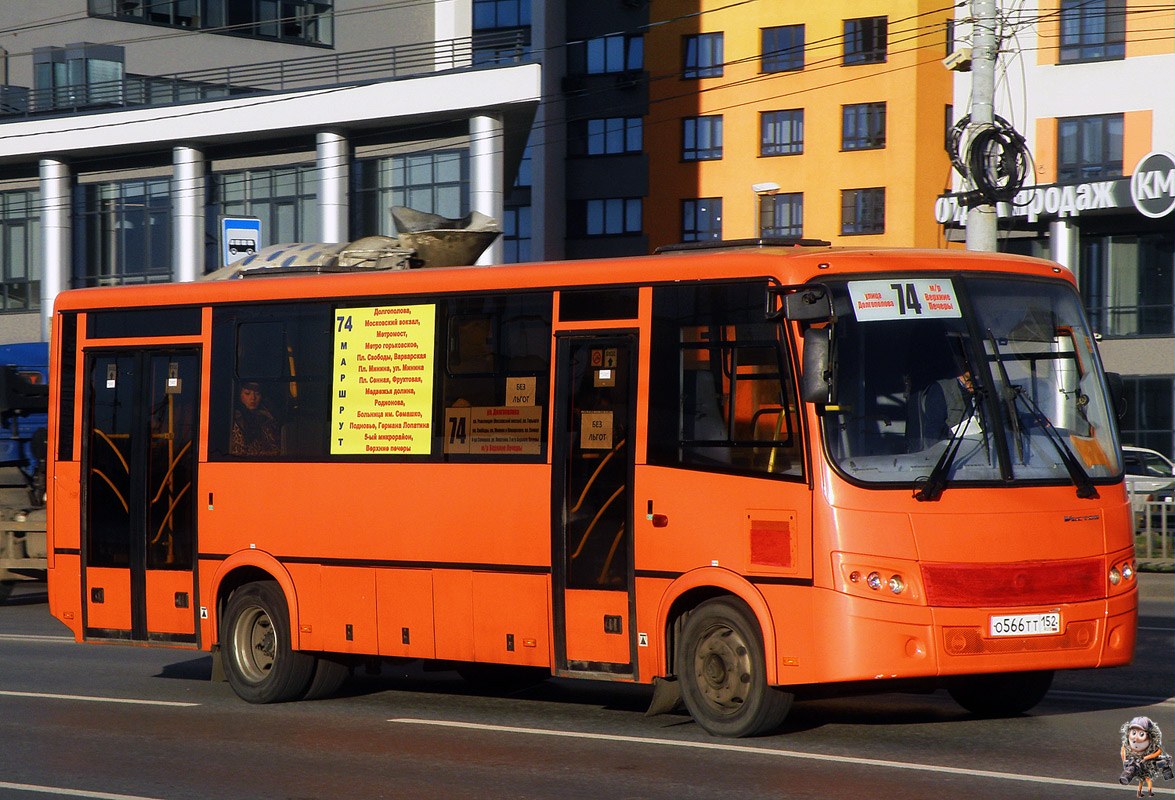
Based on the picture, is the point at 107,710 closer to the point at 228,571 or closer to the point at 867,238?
the point at 228,571

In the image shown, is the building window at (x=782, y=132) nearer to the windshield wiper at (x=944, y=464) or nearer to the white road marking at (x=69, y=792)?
the windshield wiper at (x=944, y=464)

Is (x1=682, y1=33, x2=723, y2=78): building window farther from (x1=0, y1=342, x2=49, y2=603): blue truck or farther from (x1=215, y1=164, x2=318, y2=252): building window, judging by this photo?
(x1=0, y1=342, x2=49, y2=603): blue truck

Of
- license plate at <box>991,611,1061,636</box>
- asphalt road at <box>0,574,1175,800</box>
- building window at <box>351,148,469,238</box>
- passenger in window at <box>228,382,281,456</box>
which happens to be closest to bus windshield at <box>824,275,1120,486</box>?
license plate at <box>991,611,1061,636</box>

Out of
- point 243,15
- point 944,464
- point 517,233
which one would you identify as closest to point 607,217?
point 517,233

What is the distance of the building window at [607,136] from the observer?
204ft

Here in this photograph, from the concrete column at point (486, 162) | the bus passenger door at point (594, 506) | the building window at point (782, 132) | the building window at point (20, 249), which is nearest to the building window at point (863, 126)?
the building window at point (782, 132)

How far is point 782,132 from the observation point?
187 ft

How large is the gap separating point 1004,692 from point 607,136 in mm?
54662

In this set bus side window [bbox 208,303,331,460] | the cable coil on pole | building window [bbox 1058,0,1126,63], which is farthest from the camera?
building window [bbox 1058,0,1126,63]

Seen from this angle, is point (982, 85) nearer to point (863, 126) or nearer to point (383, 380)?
point (383, 380)

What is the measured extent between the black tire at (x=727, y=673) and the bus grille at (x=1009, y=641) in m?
1.04

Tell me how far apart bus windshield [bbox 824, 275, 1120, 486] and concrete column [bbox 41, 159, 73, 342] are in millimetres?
37701

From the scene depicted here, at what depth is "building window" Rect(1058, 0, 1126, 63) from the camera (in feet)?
133

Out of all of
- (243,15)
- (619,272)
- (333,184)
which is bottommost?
(619,272)
